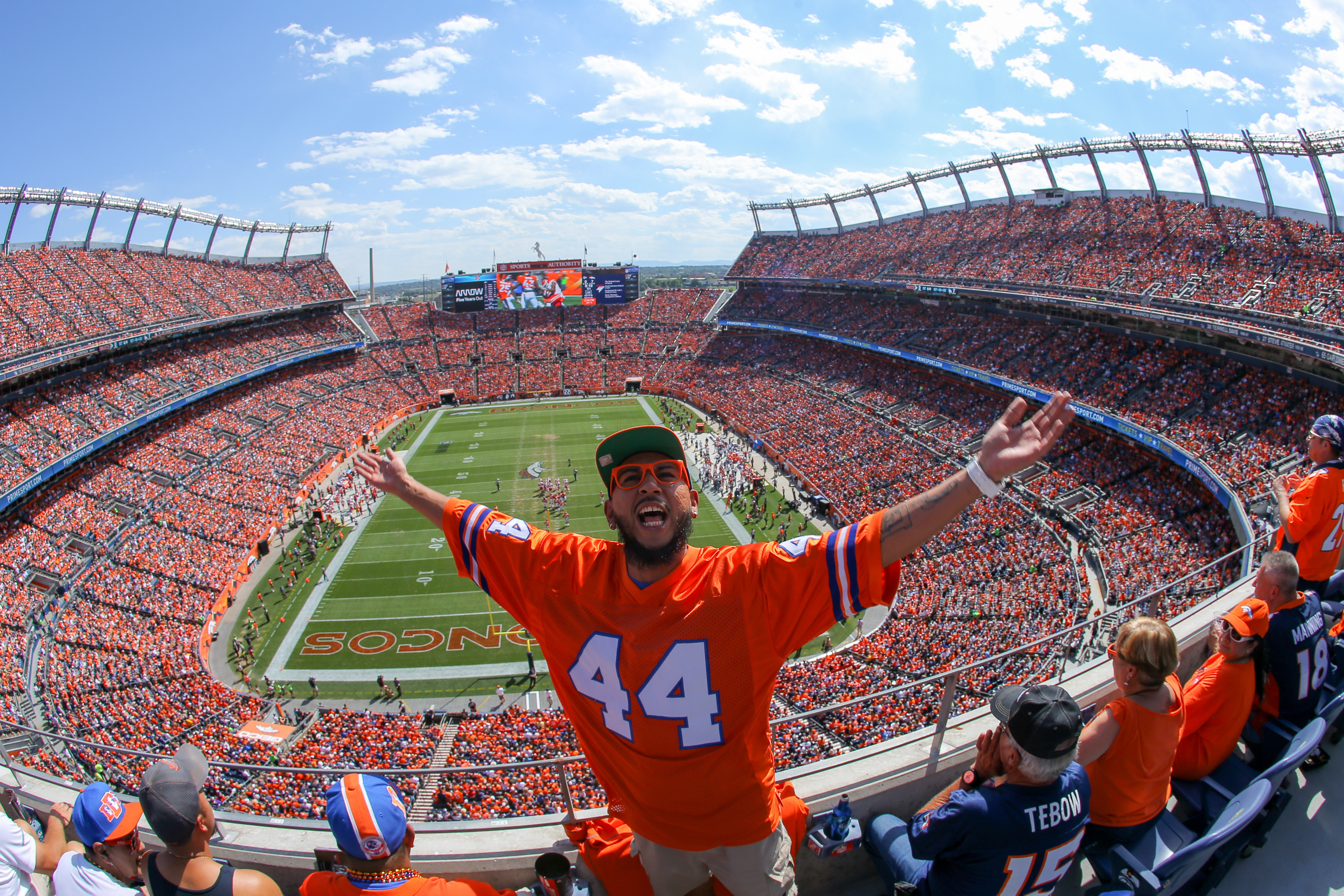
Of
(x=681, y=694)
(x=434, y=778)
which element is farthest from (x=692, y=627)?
(x=434, y=778)

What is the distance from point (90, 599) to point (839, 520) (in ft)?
82.0

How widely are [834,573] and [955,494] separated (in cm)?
44

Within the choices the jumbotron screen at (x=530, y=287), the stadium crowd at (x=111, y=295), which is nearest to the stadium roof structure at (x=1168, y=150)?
the jumbotron screen at (x=530, y=287)

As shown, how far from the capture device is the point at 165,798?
2375 mm

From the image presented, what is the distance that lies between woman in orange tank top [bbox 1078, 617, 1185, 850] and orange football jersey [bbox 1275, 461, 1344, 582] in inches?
141

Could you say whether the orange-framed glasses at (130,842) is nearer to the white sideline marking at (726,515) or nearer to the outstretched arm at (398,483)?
the outstretched arm at (398,483)

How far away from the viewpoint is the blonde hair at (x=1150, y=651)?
2.84 metres

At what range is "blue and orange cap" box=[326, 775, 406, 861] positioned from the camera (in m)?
2.19

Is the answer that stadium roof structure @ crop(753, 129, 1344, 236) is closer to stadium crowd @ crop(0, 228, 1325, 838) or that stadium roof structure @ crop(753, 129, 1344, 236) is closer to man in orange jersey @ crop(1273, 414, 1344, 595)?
stadium crowd @ crop(0, 228, 1325, 838)

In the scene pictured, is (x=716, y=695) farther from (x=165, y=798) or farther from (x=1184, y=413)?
(x=1184, y=413)

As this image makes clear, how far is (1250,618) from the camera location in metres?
3.61

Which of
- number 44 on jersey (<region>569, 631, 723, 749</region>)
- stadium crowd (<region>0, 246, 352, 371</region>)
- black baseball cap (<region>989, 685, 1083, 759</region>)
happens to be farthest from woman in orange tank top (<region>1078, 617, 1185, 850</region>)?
stadium crowd (<region>0, 246, 352, 371</region>)

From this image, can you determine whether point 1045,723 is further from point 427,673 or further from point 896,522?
point 427,673

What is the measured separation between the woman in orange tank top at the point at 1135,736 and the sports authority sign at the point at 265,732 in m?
16.3
